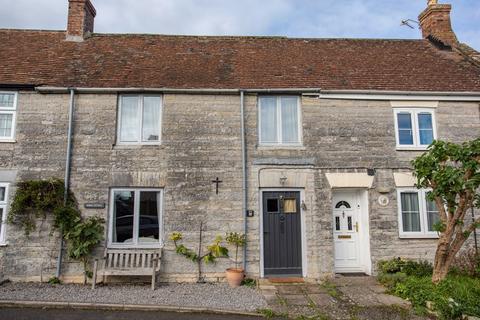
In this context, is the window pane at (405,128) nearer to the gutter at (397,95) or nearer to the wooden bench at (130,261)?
the gutter at (397,95)

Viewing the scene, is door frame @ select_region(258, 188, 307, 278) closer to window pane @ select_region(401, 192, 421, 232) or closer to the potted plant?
the potted plant

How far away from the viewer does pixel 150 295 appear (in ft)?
28.0

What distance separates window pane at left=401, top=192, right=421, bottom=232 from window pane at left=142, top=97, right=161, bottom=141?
24.2 ft

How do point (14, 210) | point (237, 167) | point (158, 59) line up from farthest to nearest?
point (158, 59) → point (237, 167) → point (14, 210)

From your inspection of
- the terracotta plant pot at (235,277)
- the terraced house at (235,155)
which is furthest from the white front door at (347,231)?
the terracotta plant pot at (235,277)

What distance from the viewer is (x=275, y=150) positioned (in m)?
10.6

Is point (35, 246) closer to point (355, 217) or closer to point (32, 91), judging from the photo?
point (32, 91)

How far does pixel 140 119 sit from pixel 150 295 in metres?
4.81

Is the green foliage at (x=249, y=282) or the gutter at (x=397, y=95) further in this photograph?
the gutter at (x=397, y=95)

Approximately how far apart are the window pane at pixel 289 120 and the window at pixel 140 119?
360cm

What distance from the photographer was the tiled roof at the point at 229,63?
1095 cm

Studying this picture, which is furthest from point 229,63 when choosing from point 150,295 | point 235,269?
point 150,295

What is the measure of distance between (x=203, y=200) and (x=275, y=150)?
2.49 m

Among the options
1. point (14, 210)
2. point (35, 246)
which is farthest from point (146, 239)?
point (14, 210)
